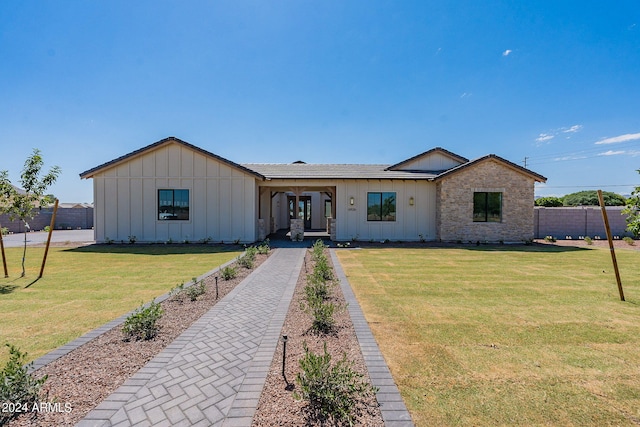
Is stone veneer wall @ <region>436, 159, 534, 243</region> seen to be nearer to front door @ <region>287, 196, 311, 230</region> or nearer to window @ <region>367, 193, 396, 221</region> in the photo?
window @ <region>367, 193, 396, 221</region>

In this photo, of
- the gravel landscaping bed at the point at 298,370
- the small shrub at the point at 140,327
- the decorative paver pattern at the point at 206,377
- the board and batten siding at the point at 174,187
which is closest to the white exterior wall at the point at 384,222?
the board and batten siding at the point at 174,187

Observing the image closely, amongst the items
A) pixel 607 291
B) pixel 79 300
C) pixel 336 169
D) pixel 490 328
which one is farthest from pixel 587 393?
pixel 336 169

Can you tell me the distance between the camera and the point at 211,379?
312cm

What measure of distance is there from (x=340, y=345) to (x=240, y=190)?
42.5ft

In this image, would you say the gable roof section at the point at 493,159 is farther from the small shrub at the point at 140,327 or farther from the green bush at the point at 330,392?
the small shrub at the point at 140,327

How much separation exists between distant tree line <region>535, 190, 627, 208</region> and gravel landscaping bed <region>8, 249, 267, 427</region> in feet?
142

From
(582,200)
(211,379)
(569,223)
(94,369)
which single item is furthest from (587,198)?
(94,369)

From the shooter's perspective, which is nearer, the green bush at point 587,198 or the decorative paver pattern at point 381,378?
the decorative paver pattern at point 381,378

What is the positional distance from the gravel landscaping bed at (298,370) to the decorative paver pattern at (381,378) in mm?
68

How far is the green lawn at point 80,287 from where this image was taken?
444 cm

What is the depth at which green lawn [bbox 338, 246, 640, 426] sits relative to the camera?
2682 millimetres

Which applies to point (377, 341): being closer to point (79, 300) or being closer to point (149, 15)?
point (79, 300)

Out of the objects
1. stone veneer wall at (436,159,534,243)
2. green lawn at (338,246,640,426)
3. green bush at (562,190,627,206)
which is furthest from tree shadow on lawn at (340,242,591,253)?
A: green bush at (562,190,627,206)

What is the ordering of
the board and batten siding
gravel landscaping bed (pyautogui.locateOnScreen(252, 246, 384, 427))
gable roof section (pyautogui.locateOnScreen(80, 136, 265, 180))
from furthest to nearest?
the board and batten siding → gable roof section (pyautogui.locateOnScreen(80, 136, 265, 180)) → gravel landscaping bed (pyautogui.locateOnScreen(252, 246, 384, 427))
